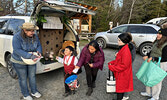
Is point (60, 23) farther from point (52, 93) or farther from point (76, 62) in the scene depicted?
point (52, 93)

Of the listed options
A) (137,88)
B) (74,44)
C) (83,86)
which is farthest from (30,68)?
(137,88)

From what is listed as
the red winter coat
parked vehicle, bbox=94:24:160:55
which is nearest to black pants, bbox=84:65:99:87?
the red winter coat

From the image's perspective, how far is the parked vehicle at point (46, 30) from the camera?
2.80 meters

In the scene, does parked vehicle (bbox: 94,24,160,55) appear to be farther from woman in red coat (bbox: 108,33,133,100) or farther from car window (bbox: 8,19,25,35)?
car window (bbox: 8,19,25,35)

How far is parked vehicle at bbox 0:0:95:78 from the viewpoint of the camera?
2.80m

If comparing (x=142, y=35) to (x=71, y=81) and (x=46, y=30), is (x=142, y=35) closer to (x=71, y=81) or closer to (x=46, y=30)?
(x=46, y=30)

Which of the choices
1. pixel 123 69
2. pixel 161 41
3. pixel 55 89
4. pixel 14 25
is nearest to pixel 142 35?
pixel 161 41

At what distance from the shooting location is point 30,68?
234cm

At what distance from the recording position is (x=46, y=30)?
3.74 metres

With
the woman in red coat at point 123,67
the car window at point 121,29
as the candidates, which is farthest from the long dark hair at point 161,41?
the car window at point 121,29

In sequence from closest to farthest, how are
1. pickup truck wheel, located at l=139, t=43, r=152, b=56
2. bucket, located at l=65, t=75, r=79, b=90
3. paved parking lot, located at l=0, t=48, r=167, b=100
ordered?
bucket, located at l=65, t=75, r=79, b=90, paved parking lot, located at l=0, t=48, r=167, b=100, pickup truck wheel, located at l=139, t=43, r=152, b=56

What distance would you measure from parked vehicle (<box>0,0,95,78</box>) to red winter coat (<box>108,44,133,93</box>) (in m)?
1.58

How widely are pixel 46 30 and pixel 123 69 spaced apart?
2855 millimetres

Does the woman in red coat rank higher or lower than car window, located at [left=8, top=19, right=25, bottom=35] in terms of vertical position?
lower
